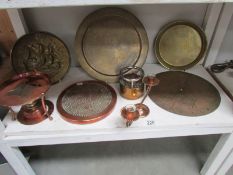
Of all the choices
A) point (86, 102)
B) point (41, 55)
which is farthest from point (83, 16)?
point (86, 102)

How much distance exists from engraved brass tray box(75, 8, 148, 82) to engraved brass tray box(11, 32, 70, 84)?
9cm

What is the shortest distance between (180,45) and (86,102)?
605 millimetres

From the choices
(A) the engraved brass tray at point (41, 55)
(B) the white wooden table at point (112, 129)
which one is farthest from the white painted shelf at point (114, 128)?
(A) the engraved brass tray at point (41, 55)

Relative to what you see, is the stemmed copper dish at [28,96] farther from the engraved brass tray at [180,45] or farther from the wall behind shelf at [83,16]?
the engraved brass tray at [180,45]

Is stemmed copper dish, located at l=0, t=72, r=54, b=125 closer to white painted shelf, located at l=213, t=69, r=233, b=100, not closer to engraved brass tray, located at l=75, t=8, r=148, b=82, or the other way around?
engraved brass tray, located at l=75, t=8, r=148, b=82

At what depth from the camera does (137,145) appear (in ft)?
4.26

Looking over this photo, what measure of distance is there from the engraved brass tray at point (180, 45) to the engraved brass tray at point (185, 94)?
0.07 meters

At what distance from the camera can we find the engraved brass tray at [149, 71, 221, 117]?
2.87 ft

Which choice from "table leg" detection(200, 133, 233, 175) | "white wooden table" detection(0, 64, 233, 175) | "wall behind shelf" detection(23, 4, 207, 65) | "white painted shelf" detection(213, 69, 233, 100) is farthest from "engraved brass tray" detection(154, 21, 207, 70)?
"table leg" detection(200, 133, 233, 175)

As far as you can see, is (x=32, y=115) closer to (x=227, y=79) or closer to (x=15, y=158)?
(x=15, y=158)

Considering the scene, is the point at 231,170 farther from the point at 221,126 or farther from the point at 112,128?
the point at 112,128

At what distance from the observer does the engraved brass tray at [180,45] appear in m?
1.02

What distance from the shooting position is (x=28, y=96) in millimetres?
757

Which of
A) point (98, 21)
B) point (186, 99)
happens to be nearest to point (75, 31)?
point (98, 21)
